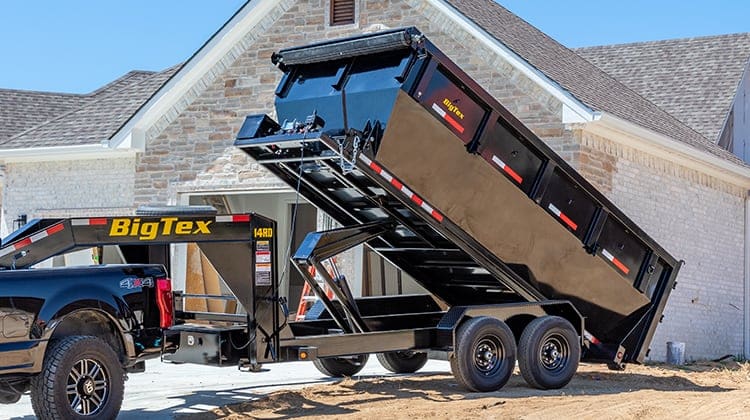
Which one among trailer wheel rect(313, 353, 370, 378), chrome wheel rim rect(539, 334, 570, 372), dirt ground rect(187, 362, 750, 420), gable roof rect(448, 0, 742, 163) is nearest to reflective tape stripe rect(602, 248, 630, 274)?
chrome wheel rim rect(539, 334, 570, 372)

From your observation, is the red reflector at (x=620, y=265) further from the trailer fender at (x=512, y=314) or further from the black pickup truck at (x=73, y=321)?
the black pickup truck at (x=73, y=321)

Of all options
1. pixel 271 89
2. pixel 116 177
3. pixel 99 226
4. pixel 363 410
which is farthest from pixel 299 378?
Result: pixel 116 177

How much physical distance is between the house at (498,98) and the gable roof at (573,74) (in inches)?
2.5

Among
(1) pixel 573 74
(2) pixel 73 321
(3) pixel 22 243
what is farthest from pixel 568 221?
(1) pixel 573 74

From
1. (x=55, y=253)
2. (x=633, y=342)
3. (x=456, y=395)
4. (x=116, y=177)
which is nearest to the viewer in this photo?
(x=55, y=253)

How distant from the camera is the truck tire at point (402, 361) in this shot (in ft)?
45.2

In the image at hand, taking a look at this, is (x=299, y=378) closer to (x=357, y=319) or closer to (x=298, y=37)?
(x=357, y=319)

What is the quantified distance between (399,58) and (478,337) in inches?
118

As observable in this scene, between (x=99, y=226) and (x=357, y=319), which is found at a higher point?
(x=99, y=226)

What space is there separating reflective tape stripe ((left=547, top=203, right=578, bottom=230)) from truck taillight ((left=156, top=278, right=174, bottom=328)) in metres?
4.14

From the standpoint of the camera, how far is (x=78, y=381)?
908 centimetres

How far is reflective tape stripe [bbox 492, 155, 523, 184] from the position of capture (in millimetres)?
11242

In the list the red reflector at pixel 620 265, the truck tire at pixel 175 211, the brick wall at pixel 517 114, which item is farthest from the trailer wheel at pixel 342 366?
the brick wall at pixel 517 114

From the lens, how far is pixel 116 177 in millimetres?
20312
